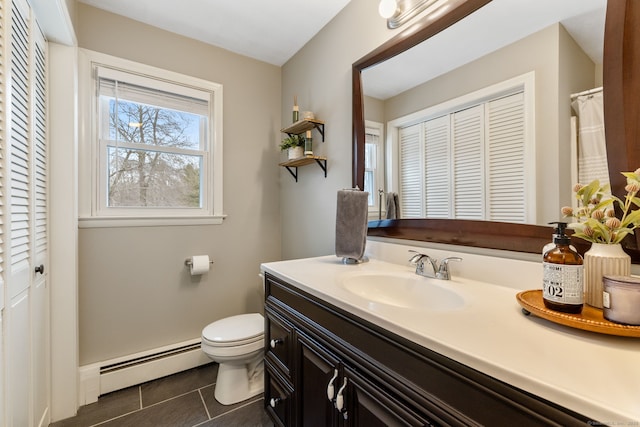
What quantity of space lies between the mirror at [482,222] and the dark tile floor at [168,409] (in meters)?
1.30

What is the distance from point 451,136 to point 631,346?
863 mm

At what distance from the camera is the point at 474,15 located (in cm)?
109

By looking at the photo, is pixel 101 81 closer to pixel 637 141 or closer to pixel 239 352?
pixel 239 352

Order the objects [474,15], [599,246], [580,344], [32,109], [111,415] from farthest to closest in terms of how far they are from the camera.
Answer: [111,415], [32,109], [474,15], [599,246], [580,344]

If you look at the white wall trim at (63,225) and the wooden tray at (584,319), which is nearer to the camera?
the wooden tray at (584,319)

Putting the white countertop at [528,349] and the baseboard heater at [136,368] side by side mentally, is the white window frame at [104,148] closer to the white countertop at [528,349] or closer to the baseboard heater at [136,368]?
the baseboard heater at [136,368]

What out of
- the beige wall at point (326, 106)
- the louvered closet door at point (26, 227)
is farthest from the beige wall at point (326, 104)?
the louvered closet door at point (26, 227)

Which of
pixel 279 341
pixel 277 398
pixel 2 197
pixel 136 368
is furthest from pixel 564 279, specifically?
pixel 136 368

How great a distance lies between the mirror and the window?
0.04 metres

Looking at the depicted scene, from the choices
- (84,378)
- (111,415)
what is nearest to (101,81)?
(84,378)

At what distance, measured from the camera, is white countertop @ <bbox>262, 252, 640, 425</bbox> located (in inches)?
16.3

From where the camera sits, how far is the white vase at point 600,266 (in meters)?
0.69

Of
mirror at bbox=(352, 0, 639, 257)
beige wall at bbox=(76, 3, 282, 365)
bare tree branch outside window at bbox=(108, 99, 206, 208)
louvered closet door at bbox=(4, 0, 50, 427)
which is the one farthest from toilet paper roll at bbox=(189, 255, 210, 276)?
mirror at bbox=(352, 0, 639, 257)

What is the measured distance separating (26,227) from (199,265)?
0.95 metres
